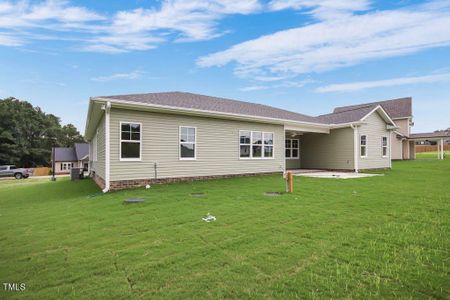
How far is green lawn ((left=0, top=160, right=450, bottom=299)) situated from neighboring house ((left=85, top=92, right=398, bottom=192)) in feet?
12.2

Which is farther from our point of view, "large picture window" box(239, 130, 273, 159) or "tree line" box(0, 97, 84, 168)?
"tree line" box(0, 97, 84, 168)

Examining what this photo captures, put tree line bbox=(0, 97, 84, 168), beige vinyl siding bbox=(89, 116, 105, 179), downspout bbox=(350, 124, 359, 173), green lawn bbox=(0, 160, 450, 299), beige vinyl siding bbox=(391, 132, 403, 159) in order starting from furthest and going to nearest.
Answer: tree line bbox=(0, 97, 84, 168), beige vinyl siding bbox=(391, 132, 403, 159), downspout bbox=(350, 124, 359, 173), beige vinyl siding bbox=(89, 116, 105, 179), green lawn bbox=(0, 160, 450, 299)

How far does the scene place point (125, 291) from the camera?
2.66 m

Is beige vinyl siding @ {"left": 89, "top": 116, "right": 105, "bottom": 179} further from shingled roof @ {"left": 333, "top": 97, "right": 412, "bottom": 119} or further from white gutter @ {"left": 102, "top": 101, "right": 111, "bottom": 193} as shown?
shingled roof @ {"left": 333, "top": 97, "right": 412, "bottom": 119}

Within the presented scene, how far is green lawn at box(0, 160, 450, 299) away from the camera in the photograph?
2689 mm

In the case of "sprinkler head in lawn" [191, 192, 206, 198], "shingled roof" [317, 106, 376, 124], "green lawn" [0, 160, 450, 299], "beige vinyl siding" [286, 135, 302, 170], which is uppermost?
"shingled roof" [317, 106, 376, 124]

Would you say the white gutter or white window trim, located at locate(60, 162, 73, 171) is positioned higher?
the white gutter

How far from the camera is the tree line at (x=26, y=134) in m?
42.5

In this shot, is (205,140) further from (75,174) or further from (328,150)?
(75,174)

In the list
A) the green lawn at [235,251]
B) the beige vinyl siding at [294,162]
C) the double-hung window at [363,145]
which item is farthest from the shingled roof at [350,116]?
the green lawn at [235,251]

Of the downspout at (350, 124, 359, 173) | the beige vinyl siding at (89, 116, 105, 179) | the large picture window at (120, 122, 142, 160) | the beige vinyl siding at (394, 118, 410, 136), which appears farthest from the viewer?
the beige vinyl siding at (394, 118, 410, 136)

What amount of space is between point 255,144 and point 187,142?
4136 millimetres

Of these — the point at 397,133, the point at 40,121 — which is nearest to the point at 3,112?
the point at 40,121

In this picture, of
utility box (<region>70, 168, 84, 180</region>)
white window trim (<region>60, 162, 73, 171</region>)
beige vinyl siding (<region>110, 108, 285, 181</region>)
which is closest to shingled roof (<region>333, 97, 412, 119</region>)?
beige vinyl siding (<region>110, 108, 285, 181</region>)
